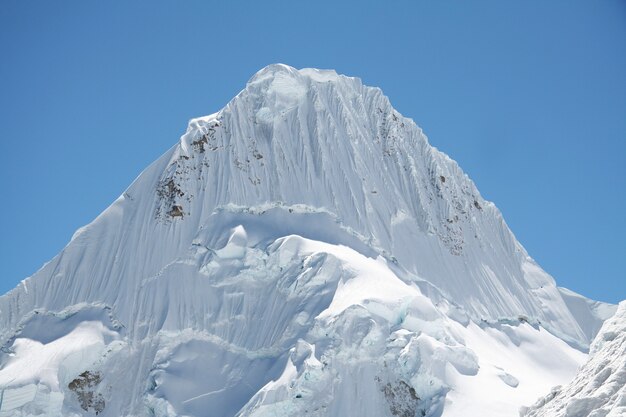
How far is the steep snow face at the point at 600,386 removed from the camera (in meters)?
30.8

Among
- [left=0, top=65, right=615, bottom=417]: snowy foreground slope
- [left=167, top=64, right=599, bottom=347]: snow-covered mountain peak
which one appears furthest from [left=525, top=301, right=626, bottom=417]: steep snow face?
[left=167, top=64, right=599, bottom=347]: snow-covered mountain peak

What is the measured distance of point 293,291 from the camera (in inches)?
2457

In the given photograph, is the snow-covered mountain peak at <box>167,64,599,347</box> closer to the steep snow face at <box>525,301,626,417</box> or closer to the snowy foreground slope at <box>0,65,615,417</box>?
the snowy foreground slope at <box>0,65,615,417</box>

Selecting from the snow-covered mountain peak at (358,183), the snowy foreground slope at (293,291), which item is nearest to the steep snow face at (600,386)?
the snowy foreground slope at (293,291)

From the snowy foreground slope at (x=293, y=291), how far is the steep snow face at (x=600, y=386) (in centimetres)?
1301

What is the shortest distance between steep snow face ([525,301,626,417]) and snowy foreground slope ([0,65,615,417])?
13.0 meters

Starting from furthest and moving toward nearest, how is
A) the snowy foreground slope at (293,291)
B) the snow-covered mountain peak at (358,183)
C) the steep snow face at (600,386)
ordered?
the snow-covered mountain peak at (358,183)
the snowy foreground slope at (293,291)
the steep snow face at (600,386)

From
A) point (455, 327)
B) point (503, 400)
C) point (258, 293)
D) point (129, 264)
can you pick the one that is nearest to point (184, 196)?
point (129, 264)

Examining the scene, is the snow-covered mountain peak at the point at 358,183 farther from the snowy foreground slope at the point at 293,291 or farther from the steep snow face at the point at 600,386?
the steep snow face at the point at 600,386

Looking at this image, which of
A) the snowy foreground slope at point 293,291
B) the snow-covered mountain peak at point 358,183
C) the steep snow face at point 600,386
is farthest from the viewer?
the snow-covered mountain peak at point 358,183

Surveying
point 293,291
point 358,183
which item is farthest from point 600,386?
point 358,183

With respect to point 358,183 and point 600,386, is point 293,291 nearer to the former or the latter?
point 358,183

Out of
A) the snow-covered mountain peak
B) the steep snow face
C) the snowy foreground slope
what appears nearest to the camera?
the steep snow face

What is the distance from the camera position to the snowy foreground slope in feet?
183
